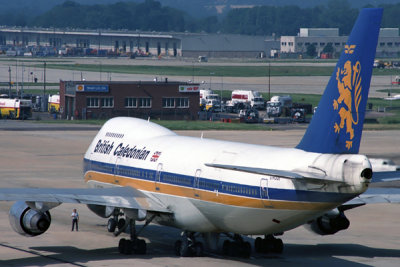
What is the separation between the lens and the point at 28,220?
1532 inches

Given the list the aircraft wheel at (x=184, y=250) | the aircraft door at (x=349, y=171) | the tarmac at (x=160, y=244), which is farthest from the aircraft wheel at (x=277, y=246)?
the aircraft door at (x=349, y=171)

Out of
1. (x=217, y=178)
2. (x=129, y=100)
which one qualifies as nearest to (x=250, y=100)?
(x=129, y=100)

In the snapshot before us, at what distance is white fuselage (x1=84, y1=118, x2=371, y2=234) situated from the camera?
33.5 metres

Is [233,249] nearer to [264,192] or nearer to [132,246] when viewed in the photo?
[132,246]

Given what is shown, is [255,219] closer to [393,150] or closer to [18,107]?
[393,150]

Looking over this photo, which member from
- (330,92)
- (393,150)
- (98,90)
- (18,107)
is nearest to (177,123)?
(98,90)

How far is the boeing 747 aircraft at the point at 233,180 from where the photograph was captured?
33562 millimetres

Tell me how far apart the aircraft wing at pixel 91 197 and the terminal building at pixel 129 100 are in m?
92.7

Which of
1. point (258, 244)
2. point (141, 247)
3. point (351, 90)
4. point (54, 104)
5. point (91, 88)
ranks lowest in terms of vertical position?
point (141, 247)

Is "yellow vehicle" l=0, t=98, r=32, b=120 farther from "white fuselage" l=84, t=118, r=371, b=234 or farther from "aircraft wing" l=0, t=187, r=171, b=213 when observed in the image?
"aircraft wing" l=0, t=187, r=171, b=213

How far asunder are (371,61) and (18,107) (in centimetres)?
10956

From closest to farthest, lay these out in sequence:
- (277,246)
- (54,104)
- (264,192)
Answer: (264,192), (277,246), (54,104)

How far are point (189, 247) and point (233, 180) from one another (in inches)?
207

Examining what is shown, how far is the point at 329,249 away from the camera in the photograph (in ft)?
143
